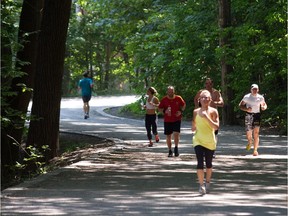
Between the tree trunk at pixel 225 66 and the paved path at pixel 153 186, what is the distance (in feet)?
28.4

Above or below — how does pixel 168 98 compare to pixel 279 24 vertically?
below

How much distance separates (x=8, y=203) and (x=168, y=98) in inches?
358

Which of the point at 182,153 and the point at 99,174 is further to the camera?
the point at 182,153

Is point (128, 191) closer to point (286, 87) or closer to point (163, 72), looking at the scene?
point (286, 87)

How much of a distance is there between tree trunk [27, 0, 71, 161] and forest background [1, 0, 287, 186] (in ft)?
0.07

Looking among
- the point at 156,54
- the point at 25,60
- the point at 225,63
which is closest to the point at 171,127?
the point at 25,60

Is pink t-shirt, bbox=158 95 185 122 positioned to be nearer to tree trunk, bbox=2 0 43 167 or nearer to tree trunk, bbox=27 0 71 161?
tree trunk, bbox=27 0 71 161

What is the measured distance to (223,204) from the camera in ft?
37.0

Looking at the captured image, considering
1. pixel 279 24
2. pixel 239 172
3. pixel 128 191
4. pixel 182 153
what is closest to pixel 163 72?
pixel 279 24

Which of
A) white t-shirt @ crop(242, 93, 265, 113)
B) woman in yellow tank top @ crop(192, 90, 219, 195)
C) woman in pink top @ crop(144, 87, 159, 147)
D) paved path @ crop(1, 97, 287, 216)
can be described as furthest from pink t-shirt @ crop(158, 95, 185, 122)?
woman in yellow tank top @ crop(192, 90, 219, 195)

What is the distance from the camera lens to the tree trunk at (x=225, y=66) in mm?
31234

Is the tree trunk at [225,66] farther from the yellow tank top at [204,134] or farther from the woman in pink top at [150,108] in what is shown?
the yellow tank top at [204,134]

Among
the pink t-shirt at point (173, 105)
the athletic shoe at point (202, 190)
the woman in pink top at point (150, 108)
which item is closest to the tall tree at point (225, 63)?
the woman in pink top at point (150, 108)

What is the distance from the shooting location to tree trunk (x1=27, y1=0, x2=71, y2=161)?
19109mm
